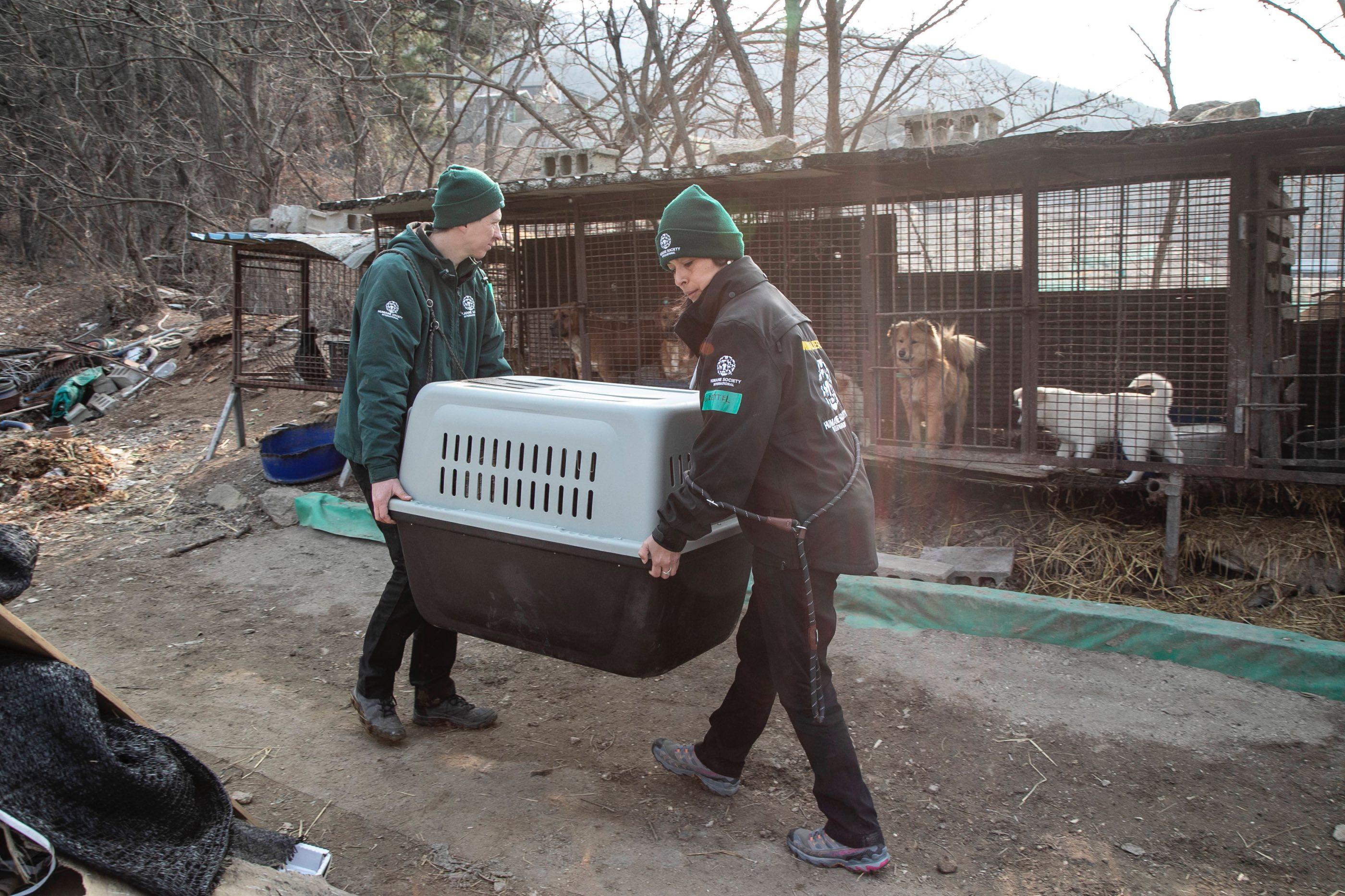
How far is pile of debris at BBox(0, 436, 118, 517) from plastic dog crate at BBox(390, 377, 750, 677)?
559 cm

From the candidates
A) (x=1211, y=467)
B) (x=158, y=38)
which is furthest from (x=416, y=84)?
(x=1211, y=467)

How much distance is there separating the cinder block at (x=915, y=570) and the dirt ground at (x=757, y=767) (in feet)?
1.80

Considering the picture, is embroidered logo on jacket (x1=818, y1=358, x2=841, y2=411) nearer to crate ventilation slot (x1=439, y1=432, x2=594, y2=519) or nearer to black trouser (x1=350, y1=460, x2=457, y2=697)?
crate ventilation slot (x1=439, y1=432, x2=594, y2=519)

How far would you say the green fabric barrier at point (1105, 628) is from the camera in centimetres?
338

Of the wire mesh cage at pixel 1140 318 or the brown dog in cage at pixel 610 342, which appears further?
the brown dog in cage at pixel 610 342

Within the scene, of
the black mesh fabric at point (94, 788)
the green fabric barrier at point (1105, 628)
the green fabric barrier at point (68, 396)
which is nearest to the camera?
the black mesh fabric at point (94, 788)

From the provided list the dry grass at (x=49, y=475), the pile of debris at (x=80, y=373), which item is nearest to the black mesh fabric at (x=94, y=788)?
the dry grass at (x=49, y=475)

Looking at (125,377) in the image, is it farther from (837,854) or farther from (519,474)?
(837,854)

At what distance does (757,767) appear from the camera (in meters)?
2.96

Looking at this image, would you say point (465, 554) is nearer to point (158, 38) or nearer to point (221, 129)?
point (158, 38)

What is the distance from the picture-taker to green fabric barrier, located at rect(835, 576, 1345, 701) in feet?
11.1

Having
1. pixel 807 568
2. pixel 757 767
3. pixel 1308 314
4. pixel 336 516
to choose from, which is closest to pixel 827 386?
pixel 807 568

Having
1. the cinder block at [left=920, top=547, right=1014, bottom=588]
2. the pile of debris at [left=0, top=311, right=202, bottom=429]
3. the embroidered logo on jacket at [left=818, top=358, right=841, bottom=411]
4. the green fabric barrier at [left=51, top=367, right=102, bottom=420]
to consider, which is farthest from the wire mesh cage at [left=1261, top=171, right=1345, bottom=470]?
the green fabric barrier at [left=51, top=367, right=102, bottom=420]

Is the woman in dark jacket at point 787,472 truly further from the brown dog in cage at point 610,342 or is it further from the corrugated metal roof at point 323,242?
the corrugated metal roof at point 323,242
